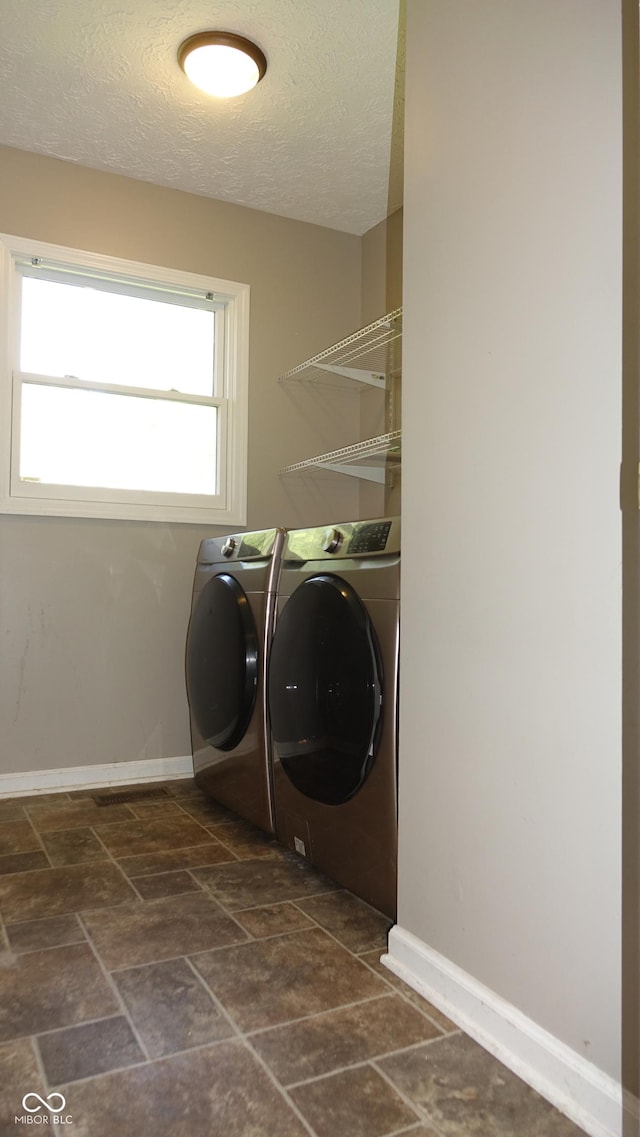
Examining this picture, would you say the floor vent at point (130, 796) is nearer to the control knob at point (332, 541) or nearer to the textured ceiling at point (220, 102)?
the control knob at point (332, 541)

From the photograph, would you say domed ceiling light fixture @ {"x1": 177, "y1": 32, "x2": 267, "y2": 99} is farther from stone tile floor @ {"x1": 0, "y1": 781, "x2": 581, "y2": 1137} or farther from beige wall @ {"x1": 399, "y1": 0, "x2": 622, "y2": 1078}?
stone tile floor @ {"x1": 0, "y1": 781, "x2": 581, "y2": 1137}

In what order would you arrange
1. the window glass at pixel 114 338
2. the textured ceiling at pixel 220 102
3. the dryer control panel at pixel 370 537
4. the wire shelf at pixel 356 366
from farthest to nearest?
the wire shelf at pixel 356 366 → the window glass at pixel 114 338 → the textured ceiling at pixel 220 102 → the dryer control panel at pixel 370 537

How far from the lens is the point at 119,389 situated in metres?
3.01

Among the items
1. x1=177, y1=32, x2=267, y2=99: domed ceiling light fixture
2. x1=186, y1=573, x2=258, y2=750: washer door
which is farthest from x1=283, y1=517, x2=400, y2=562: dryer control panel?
x1=177, y1=32, x2=267, y2=99: domed ceiling light fixture

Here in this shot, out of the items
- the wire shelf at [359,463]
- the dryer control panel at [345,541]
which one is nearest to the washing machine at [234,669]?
the dryer control panel at [345,541]

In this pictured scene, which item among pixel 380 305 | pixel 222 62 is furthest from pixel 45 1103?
pixel 380 305

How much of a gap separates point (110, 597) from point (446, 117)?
80.8 inches

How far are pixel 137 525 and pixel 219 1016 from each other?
2.00 m

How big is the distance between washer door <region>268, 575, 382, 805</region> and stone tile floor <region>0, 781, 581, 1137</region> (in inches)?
12.2

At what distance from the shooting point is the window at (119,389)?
9.34 feet

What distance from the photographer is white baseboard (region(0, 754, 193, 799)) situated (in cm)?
276

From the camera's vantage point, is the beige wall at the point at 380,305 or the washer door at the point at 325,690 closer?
the washer door at the point at 325,690

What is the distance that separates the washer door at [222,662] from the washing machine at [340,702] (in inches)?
6.7

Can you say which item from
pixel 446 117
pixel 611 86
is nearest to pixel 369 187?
pixel 446 117
